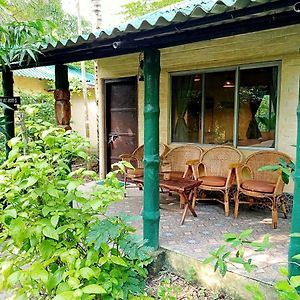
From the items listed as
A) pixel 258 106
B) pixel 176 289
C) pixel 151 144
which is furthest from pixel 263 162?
pixel 176 289

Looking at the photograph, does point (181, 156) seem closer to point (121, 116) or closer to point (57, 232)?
point (121, 116)

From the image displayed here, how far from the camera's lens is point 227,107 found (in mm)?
5121

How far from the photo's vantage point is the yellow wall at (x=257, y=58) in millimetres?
4240

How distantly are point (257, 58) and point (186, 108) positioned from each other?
152 cm

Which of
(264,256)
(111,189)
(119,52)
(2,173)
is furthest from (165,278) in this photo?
(119,52)

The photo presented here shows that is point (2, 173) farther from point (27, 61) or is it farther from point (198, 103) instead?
point (198, 103)

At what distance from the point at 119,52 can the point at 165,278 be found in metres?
2.34

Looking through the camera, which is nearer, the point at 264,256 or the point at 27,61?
the point at 264,256

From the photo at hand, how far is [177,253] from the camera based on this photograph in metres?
3.07

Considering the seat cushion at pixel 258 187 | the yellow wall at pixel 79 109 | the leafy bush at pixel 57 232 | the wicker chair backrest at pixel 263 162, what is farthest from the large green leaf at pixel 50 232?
the yellow wall at pixel 79 109

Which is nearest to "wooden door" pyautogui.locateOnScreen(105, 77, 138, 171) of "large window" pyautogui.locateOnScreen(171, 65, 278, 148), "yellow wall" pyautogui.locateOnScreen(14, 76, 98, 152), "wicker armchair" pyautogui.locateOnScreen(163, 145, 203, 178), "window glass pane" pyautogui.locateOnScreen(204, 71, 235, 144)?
"large window" pyautogui.locateOnScreen(171, 65, 278, 148)

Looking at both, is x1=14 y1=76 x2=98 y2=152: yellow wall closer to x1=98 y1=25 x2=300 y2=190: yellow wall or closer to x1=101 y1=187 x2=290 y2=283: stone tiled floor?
x1=98 y1=25 x2=300 y2=190: yellow wall

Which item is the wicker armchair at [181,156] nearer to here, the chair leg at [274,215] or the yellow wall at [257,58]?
the yellow wall at [257,58]

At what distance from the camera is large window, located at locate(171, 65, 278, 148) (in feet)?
15.4
